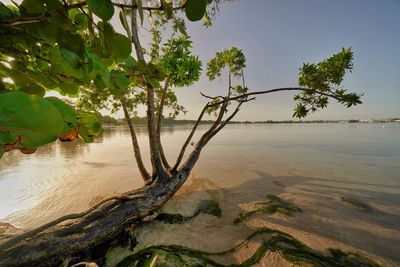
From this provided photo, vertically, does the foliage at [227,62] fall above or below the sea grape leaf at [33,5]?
above

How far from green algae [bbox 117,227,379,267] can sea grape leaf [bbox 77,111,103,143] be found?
262 cm

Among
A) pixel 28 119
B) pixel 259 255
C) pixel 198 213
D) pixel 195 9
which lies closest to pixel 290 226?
pixel 259 255

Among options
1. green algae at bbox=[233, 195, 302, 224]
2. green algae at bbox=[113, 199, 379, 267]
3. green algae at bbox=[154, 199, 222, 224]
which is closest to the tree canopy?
green algae at bbox=[113, 199, 379, 267]

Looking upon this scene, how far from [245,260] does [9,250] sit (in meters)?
3.23

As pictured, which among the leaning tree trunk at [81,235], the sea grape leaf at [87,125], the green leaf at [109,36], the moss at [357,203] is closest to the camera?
the green leaf at [109,36]

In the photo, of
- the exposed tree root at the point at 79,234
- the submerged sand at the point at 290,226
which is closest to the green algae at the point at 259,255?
the submerged sand at the point at 290,226

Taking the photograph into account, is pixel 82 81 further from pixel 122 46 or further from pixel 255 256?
pixel 255 256

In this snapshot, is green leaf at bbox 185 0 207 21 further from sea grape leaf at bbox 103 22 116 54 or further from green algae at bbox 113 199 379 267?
green algae at bbox 113 199 379 267

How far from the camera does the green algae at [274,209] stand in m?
4.54

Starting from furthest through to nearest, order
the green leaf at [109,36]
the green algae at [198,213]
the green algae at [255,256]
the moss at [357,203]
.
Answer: the moss at [357,203]
the green algae at [198,213]
the green algae at [255,256]
the green leaf at [109,36]

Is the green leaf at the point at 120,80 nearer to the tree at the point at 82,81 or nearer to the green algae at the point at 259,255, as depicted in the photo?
the tree at the point at 82,81

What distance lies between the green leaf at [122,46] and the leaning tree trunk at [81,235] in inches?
111

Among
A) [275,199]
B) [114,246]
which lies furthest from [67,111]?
[275,199]

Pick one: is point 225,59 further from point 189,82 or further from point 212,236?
point 212,236
